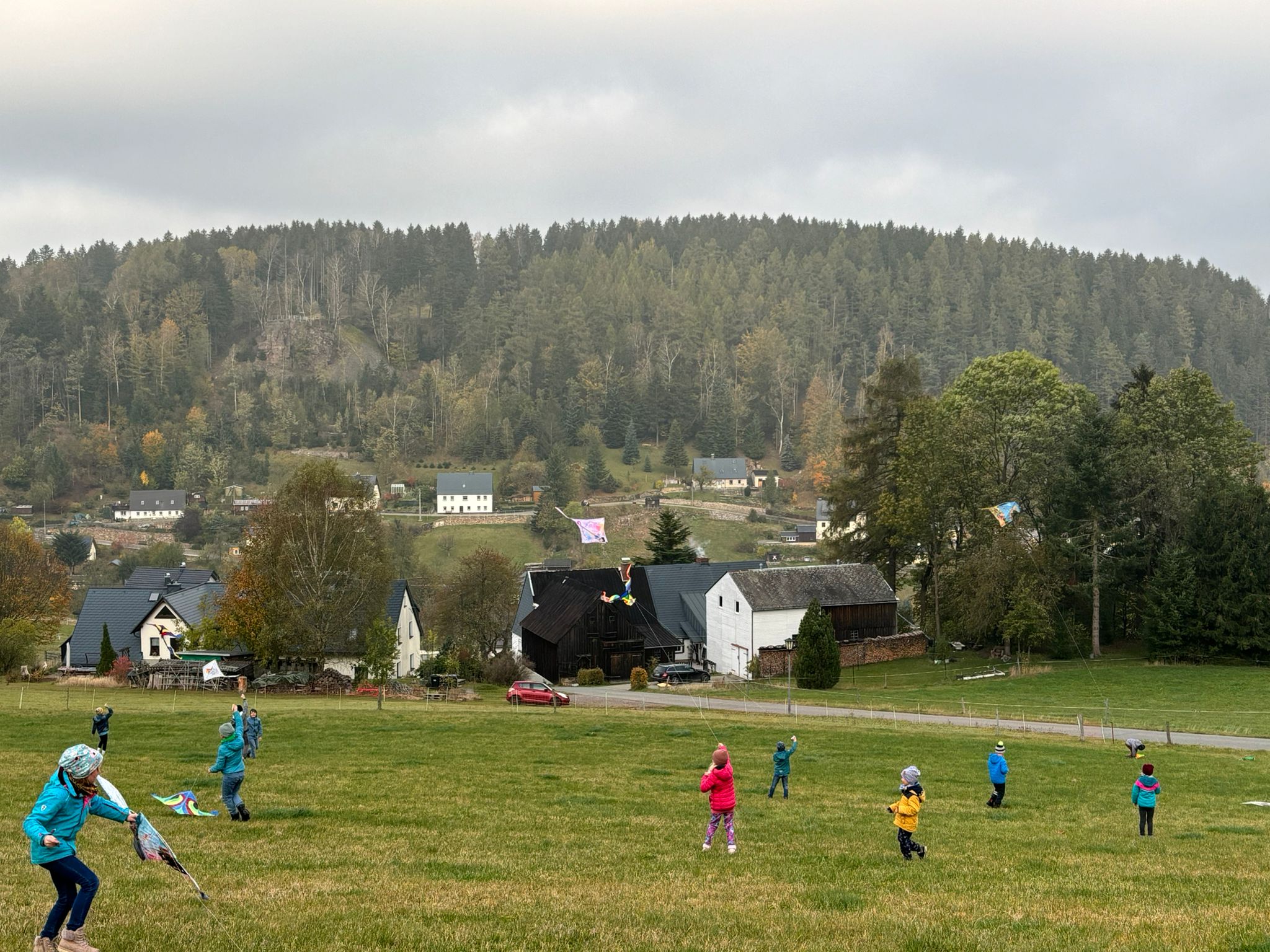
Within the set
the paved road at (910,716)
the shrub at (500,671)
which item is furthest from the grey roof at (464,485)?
the paved road at (910,716)

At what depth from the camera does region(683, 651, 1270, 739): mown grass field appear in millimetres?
43031

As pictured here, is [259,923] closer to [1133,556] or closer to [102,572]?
[1133,556]

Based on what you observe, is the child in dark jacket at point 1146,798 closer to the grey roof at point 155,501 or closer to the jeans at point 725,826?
the jeans at point 725,826

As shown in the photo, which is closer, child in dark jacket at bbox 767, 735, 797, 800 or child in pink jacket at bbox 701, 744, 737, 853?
child in pink jacket at bbox 701, 744, 737, 853

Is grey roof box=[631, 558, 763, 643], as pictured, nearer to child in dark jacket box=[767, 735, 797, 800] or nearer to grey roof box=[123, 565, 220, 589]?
grey roof box=[123, 565, 220, 589]

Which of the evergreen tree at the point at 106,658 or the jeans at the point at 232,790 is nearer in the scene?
the jeans at the point at 232,790

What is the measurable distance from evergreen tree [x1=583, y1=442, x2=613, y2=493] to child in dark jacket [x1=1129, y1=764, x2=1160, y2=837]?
543ft

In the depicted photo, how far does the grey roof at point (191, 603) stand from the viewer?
72062mm

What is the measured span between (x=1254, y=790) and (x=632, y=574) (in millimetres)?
55701

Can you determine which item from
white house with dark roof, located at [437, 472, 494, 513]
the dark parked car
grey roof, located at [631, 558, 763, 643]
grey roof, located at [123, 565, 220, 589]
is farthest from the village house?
white house with dark roof, located at [437, 472, 494, 513]

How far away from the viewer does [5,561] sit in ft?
254

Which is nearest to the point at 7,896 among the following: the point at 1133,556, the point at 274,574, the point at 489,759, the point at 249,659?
the point at 489,759

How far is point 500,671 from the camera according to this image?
67562 millimetres

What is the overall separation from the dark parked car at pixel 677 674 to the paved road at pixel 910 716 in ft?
14.3
